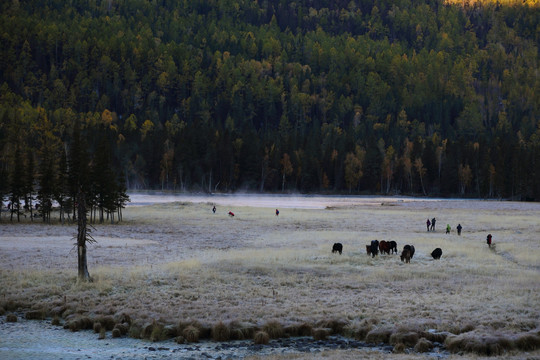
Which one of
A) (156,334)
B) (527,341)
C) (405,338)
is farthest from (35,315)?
(527,341)

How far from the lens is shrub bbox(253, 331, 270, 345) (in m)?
20.0

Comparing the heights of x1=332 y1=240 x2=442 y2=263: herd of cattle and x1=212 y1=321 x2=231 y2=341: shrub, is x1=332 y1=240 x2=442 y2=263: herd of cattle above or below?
above

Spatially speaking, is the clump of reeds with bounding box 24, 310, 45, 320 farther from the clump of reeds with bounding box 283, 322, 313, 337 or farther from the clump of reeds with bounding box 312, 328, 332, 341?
the clump of reeds with bounding box 312, 328, 332, 341

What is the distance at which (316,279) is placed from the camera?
97.9ft

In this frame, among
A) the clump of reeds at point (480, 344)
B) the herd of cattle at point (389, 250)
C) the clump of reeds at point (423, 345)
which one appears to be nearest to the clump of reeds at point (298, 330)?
the clump of reeds at point (423, 345)

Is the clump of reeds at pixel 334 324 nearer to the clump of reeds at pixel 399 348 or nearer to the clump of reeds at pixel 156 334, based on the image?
the clump of reeds at pixel 399 348

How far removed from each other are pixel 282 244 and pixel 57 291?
2279cm

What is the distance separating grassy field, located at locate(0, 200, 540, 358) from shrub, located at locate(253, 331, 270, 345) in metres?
0.63

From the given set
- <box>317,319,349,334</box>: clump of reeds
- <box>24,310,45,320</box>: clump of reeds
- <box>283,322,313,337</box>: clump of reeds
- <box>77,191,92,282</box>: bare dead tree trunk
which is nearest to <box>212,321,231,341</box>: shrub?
<box>283,322,313,337</box>: clump of reeds

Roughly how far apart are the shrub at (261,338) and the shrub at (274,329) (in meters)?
0.47

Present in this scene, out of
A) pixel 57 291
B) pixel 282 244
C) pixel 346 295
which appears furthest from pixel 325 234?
pixel 57 291

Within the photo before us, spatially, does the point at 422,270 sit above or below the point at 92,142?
below

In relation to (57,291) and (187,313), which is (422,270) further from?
(57,291)

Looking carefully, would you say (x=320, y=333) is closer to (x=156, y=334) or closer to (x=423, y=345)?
(x=423, y=345)
